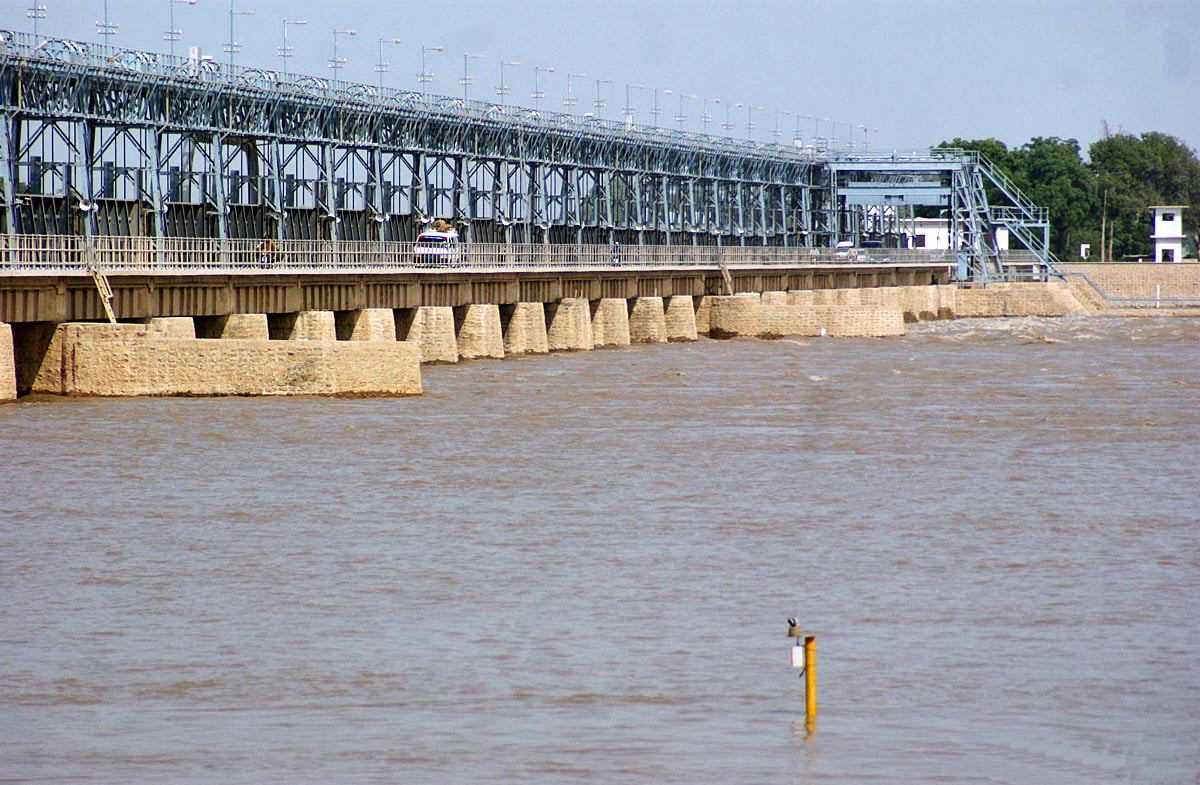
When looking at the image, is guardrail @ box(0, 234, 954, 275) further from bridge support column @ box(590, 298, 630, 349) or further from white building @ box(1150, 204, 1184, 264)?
white building @ box(1150, 204, 1184, 264)

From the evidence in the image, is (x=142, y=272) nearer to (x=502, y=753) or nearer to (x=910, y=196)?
(x=502, y=753)

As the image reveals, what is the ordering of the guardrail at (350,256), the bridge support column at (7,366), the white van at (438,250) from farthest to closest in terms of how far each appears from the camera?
the white van at (438,250) < the guardrail at (350,256) < the bridge support column at (7,366)

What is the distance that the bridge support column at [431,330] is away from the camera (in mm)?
59125

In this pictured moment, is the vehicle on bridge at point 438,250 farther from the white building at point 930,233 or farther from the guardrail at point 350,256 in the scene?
the white building at point 930,233

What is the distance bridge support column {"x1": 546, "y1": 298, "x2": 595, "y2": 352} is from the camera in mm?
71250

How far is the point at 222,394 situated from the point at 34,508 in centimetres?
1560

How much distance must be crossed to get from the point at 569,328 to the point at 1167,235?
91.1 meters

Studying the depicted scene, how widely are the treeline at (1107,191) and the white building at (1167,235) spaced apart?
1689 cm

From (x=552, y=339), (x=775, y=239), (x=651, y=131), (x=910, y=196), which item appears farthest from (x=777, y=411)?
(x=775, y=239)

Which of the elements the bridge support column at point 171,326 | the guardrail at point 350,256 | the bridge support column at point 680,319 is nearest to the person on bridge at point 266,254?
the guardrail at point 350,256

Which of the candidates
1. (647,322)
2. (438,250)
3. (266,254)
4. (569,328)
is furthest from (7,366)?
(647,322)

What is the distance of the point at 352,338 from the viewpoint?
181 feet

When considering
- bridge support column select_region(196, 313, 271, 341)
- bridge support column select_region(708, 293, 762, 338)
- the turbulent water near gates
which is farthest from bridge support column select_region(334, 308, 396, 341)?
bridge support column select_region(708, 293, 762, 338)

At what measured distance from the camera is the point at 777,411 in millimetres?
43781
